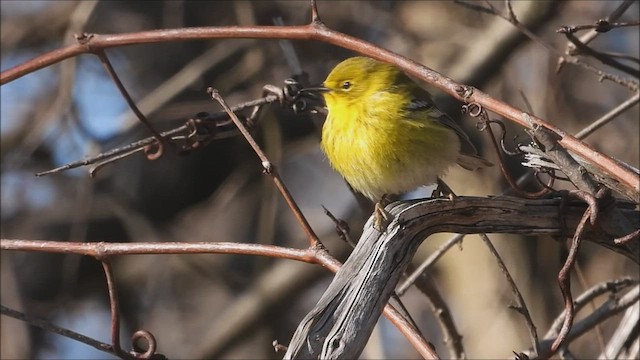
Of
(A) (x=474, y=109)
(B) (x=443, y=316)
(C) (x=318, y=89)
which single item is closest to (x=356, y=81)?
(C) (x=318, y=89)

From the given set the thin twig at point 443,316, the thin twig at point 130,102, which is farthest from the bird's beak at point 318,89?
the thin twig at point 443,316

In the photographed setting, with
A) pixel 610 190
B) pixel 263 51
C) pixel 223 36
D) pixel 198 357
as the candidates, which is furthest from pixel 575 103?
pixel 223 36

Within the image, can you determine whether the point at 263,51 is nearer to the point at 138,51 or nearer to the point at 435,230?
the point at 138,51

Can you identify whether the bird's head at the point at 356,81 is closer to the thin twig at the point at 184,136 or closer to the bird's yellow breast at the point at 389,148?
the bird's yellow breast at the point at 389,148

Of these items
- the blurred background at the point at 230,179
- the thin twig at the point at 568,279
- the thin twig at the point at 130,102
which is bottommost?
the thin twig at the point at 568,279

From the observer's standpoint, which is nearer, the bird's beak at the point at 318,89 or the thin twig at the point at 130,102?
the thin twig at the point at 130,102

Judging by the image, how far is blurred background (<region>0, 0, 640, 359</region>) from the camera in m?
5.47

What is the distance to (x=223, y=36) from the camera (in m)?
2.54

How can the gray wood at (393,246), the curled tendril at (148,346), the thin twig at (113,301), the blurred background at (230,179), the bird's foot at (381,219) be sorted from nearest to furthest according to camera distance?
the gray wood at (393,246)
the bird's foot at (381,219)
the thin twig at (113,301)
the curled tendril at (148,346)
the blurred background at (230,179)

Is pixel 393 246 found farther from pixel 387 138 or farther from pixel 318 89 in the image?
pixel 318 89

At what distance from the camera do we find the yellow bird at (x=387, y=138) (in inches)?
128

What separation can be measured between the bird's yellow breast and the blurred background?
4.89 ft

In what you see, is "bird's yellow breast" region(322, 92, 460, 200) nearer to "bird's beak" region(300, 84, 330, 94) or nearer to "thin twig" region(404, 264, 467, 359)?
"bird's beak" region(300, 84, 330, 94)

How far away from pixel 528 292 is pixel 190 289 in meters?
2.74
